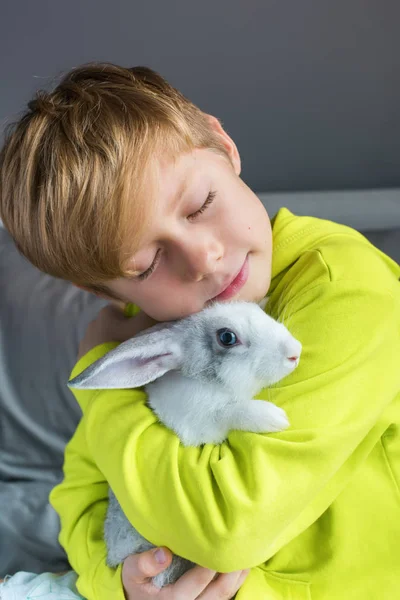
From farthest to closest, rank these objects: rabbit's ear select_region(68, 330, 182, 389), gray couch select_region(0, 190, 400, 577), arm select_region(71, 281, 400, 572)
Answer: gray couch select_region(0, 190, 400, 577) < rabbit's ear select_region(68, 330, 182, 389) < arm select_region(71, 281, 400, 572)

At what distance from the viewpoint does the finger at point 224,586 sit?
0.90 meters

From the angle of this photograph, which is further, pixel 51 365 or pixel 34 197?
pixel 51 365

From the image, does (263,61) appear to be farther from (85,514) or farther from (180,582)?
(180,582)

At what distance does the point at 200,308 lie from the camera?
0.96 meters

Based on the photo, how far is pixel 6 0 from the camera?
1.73 m

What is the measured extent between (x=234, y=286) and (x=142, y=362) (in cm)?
18

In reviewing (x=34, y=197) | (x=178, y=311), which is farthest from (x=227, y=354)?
(x=34, y=197)

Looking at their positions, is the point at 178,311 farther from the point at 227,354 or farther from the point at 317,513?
the point at 317,513

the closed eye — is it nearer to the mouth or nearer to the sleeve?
the mouth

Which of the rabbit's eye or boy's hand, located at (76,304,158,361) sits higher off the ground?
the rabbit's eye

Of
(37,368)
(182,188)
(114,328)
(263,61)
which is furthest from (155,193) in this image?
(263,61)

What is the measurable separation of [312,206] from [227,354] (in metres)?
1.08

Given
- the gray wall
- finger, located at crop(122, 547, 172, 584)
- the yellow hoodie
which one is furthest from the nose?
the gray wall

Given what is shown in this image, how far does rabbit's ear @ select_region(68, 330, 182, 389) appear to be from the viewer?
2.90ft
